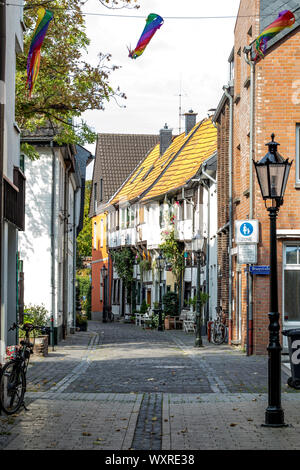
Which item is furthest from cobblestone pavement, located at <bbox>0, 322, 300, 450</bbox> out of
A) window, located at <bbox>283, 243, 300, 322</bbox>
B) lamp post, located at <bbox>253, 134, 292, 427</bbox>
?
window, located at <bbox>283, 243, 300, 322</bbox>

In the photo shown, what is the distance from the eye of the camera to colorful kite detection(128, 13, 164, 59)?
1327 cm

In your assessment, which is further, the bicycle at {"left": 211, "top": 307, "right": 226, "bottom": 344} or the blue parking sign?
the bicycle at {"left": 211, "top": 307, "right": 226, "bottom": 344}

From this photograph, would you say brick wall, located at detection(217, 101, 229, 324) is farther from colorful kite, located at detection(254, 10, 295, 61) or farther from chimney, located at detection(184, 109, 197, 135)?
chimney, located at detection(184, 109, 197, 135)

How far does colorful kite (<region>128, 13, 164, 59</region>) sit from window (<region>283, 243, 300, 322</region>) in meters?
9.16

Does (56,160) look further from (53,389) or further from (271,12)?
(53,389)

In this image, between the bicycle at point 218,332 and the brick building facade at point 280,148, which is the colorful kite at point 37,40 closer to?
the brick building facade at point 280,148

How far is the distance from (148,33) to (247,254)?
8.59 meters

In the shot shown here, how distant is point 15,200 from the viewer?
599 inches

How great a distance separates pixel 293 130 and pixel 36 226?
8741 mm

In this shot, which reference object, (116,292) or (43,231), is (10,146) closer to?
(43,231)

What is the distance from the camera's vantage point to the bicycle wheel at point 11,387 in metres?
10.7

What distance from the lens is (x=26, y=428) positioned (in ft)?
32.5

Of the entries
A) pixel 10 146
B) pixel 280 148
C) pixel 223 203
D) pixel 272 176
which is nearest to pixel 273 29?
pixel 280 148

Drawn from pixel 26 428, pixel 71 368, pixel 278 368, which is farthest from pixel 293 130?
pixel 26 428
